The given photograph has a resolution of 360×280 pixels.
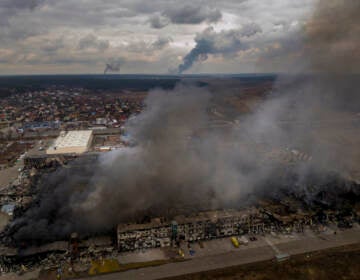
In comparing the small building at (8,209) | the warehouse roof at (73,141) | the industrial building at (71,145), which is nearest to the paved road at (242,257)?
the small building at (8,209)

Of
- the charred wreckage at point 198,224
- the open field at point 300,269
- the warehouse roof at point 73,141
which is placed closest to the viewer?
the open field at point 300,269

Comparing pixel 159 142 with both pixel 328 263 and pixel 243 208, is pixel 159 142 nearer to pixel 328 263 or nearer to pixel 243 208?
pixel 243 208

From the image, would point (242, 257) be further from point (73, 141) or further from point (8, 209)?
point (73, 141)

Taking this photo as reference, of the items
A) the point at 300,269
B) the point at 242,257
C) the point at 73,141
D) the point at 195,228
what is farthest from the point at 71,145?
the point at 300,269

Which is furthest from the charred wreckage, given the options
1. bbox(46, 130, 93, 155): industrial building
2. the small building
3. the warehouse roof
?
the warehouse roof

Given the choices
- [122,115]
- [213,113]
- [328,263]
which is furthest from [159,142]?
[122,115]

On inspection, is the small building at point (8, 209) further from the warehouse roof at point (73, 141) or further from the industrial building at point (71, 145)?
the warehouse roof at point (73, 141)
